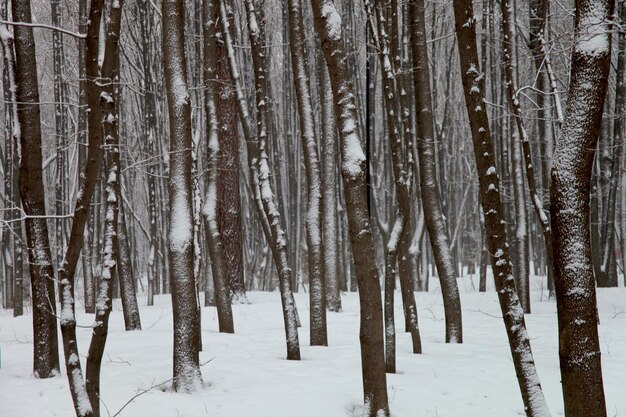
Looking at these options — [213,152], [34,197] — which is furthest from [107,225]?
[213,152]

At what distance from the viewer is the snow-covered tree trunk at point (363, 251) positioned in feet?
15.2

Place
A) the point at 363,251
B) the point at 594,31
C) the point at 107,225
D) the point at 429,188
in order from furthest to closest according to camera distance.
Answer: the point at 429,188
the point at 363,251
the point at 107,225
the point at 594,31

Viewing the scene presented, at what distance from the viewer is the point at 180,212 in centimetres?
560

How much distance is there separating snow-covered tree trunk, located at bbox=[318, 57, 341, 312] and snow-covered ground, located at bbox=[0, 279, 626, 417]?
4.43 feet

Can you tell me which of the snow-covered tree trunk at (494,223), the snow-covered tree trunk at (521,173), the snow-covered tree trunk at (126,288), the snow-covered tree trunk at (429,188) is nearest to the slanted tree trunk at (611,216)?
the snow-covered tree trunk at (521,173)

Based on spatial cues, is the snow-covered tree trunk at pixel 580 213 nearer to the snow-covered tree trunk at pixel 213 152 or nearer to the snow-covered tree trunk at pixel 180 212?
the snow-covered tree trunk at pixel 180 212

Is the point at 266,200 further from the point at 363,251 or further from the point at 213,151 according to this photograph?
the point at 363,251

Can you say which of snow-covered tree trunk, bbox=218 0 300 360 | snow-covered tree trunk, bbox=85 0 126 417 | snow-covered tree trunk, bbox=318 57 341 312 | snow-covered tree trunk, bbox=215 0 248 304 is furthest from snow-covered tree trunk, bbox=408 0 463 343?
snow-covered tree trunk, bbox=215 0 248 304

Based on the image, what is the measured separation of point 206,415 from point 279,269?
99.3 inches

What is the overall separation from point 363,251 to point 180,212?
1.93 m

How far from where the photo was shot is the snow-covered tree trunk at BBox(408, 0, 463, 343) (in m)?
8.20

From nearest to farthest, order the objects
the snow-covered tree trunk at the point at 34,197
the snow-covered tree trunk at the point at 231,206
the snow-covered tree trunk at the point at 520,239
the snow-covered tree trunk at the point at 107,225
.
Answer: the snow-covered tree trunk at the point at 107,225, the snow-covered tree trunk at the point at 34,197, the snow-covered tree trunk at the point at 520,239, the snow-covered tree trunk at the point at 231,206

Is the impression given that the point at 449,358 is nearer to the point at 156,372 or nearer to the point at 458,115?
the point at 156,372

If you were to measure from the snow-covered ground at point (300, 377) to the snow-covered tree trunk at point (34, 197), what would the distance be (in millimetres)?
307
